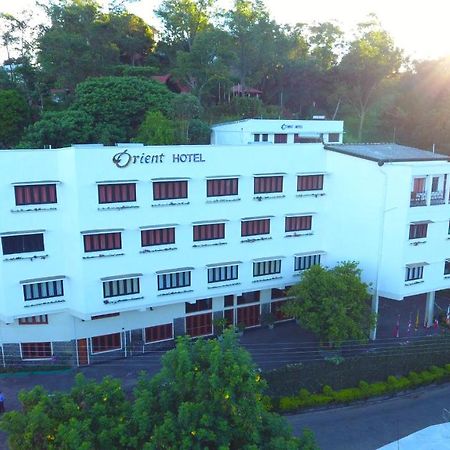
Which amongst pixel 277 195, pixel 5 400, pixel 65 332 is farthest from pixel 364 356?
pixel 5 400

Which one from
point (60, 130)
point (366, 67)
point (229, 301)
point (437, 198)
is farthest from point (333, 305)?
point (366, 67)

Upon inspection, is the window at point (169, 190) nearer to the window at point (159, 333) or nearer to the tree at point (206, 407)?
the window at point (159, 333)

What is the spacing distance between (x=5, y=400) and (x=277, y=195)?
19.7m

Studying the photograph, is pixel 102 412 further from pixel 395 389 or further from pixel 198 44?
pixel 198 44

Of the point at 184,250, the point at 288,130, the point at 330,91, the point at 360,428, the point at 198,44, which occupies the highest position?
the point at 198,44

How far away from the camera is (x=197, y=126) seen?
1753 inches

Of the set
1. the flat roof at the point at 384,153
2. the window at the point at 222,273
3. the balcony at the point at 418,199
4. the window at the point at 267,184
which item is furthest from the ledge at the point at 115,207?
the balcony at the point at 418,199

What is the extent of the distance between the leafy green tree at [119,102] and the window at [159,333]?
17775 millimetres

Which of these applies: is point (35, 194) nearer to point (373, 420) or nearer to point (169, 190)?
point (169, 190)

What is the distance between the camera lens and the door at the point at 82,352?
30.0 m

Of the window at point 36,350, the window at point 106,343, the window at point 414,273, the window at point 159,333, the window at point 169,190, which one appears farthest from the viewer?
the window at point 159,333

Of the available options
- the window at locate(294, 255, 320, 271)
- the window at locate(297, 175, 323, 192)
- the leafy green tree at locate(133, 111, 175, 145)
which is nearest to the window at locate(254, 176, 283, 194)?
the window at locate(297, 175, 323, 192)

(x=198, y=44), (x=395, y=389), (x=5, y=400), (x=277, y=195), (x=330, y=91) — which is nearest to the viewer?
(x=5, y=400)

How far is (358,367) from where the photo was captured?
29.3 m
